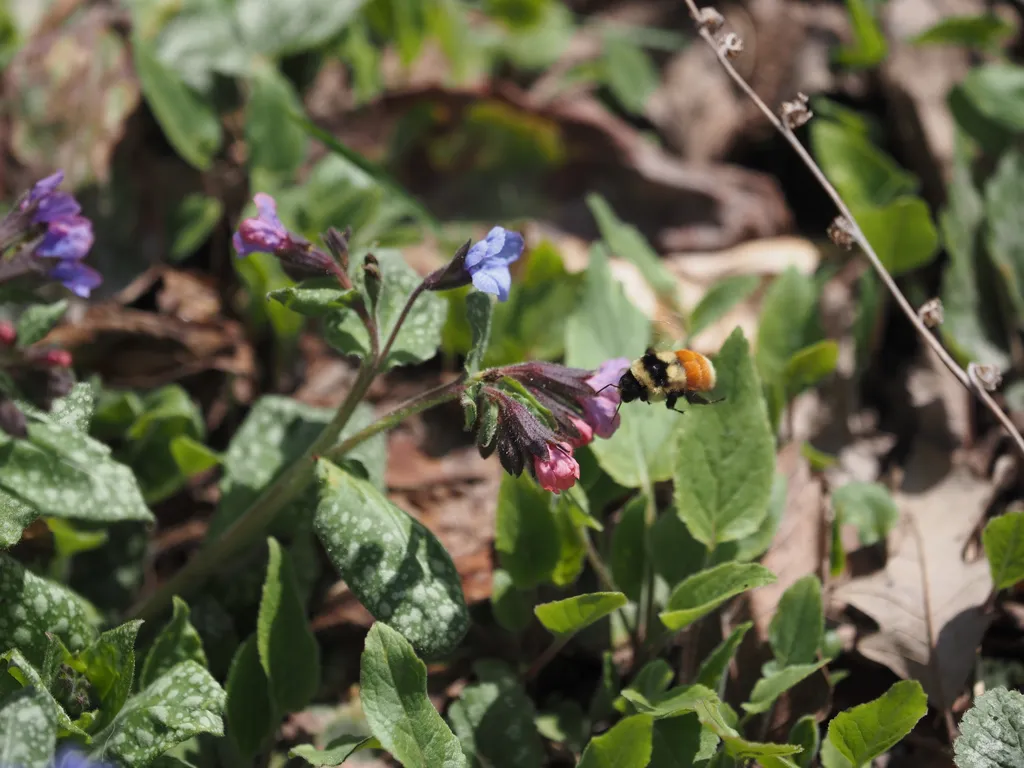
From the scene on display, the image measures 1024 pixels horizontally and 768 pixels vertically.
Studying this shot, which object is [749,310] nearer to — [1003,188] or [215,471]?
[1003,188]

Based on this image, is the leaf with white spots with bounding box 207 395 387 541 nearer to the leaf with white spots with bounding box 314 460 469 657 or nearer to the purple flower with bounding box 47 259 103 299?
the leaf with white spots with bounding box 314 460 469 657

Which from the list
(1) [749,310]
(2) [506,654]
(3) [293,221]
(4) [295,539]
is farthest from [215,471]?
(1) [749,310]

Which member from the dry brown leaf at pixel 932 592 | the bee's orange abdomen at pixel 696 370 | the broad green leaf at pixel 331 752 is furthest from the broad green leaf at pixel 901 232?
the broad green leaf at pixel 331 752

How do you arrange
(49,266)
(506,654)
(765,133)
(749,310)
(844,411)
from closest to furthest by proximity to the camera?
(49,266)
(506,654)
(844,411)
(749,310)
(765,133)

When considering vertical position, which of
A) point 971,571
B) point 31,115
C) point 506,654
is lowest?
point 506,654

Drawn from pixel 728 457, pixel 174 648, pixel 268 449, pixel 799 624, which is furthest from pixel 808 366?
pixel 174 648

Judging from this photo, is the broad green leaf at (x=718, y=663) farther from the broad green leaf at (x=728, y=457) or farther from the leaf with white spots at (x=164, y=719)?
the leaf with white spots at (x=164, y=719)

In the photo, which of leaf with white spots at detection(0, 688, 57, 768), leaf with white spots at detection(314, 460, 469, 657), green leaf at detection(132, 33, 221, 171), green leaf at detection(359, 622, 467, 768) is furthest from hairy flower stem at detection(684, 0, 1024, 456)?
leaf with white spots at detection(0, 688, 57, 768)
